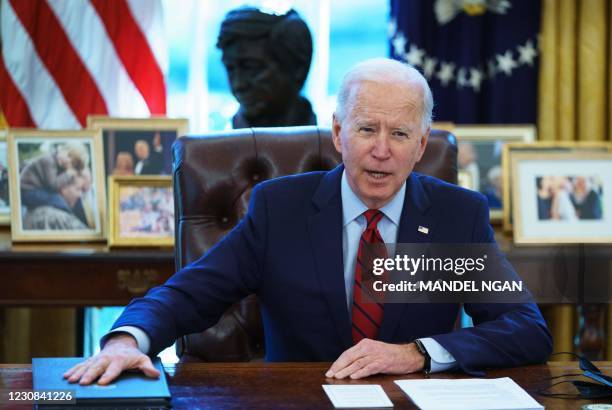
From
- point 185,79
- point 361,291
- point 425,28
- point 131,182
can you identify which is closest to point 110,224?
point 131,182

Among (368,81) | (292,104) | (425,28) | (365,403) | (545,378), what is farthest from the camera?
(425,28)

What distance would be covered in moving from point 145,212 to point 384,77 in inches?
57.3

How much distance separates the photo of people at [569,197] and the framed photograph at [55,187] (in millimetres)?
1589

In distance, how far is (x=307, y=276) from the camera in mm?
2186

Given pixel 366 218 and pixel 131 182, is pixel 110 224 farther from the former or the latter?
pixel 366 218

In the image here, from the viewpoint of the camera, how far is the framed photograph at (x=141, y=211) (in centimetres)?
329

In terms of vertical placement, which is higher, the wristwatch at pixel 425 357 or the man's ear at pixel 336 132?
the man's ear at pixel 336 132

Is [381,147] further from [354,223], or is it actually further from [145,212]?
[145,212]

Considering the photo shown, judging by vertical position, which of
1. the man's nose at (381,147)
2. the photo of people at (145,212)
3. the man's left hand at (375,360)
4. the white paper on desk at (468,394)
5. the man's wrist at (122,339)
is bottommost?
the white paper on desk at (468,394)

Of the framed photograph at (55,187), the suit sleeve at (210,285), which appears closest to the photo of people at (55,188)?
the framed photograph at (55,187)

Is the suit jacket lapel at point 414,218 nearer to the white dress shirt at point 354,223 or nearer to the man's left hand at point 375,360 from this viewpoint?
the white dress shirt at point 354,223

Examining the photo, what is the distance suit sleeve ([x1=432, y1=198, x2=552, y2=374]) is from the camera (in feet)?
6.16

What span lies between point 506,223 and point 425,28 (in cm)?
105

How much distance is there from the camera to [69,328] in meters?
4.25
